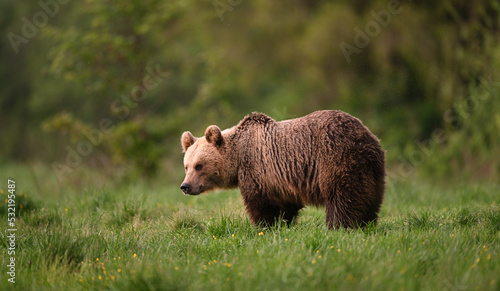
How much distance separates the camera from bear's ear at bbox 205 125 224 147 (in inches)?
233

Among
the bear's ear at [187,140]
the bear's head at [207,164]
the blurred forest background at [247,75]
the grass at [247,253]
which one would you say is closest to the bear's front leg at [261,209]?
the grass at [247,253]

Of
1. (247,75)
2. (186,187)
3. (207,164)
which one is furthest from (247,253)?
(247,75)

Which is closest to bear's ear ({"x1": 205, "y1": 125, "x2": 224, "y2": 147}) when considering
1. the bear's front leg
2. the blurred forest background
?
the bear's front leg

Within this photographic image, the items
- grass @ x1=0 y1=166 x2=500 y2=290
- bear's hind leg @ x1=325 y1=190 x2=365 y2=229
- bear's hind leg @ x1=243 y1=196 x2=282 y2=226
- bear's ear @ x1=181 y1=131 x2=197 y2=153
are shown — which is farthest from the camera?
bear's ear @ x1=181 y1=131 x2=197 y2=153

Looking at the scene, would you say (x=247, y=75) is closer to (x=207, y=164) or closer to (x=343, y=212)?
(x=207, y=164)

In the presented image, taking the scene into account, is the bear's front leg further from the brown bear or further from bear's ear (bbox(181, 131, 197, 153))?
bear's ear (bbox(181, 131, 197, 153))

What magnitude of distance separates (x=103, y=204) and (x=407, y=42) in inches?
393

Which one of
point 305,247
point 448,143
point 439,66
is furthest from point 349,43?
point 305,247

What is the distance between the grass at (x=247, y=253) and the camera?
381 centimetres

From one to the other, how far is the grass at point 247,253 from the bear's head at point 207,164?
1.33 ft

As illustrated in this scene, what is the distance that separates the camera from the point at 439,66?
1357 cm

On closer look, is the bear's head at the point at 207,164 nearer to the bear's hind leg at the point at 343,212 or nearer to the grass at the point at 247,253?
the grass at the point at 247,253

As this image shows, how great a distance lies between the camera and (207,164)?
5996 millimetres

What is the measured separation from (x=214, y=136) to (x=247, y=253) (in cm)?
190
